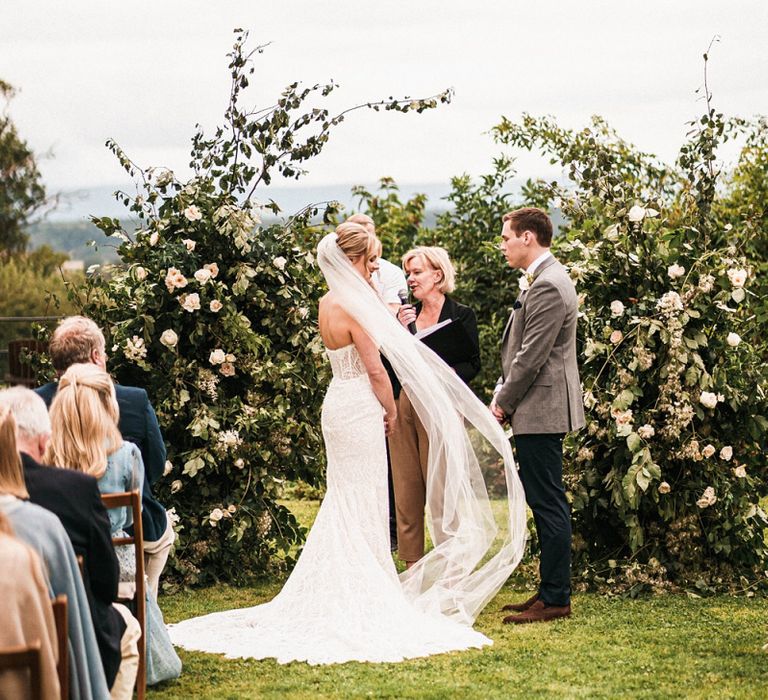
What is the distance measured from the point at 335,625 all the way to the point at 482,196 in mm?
6223

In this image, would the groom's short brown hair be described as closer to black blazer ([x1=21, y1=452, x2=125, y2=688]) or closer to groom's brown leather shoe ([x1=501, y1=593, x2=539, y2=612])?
groom's brown leather shoe ([x1=501, y1=593, x2=539, y2=612])

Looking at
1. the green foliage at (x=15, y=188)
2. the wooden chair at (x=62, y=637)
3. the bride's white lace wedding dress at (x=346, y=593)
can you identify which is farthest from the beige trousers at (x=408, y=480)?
the green foliage at (x=15, y=188)

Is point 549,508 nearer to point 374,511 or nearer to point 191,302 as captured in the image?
point 374,511

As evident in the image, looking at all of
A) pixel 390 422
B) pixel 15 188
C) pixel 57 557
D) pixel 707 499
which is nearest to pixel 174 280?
pixel 390 422

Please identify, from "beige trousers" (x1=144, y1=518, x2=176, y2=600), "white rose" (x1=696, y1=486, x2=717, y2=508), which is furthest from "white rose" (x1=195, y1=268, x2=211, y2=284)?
"white rose" (x1=696, y1=486, x2=717, y2=508)

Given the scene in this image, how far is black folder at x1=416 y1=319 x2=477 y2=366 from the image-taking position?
657cm

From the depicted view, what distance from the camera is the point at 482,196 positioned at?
432 inches

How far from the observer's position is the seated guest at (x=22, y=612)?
3.04 meters

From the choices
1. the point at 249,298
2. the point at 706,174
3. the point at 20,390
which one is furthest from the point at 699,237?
the point at 20,390

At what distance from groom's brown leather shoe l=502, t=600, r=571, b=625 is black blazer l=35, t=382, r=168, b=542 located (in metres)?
1.75

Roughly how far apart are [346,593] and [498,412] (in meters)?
1.15

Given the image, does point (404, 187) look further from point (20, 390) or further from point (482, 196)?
point (20, 390)

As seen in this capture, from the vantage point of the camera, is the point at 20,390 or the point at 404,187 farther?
the point at 404,187

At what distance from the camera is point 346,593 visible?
560 cm
